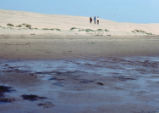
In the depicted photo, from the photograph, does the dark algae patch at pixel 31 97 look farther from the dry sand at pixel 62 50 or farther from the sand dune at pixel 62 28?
the sand dune at pixel 62 28

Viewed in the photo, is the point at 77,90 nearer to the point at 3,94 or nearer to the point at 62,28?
the point at 3,94

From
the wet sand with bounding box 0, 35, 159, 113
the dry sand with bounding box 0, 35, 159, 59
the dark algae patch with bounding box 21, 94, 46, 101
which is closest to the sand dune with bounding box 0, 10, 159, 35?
the dry sand with bounding box 0, 35, 159, 59

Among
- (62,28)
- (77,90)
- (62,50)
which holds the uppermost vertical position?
(62,28)

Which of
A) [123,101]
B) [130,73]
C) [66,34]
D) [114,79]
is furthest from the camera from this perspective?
[66,34]

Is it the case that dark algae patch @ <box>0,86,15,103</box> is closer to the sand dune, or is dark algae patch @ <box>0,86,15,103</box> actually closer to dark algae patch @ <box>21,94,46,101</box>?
dark algae patch @ <box>21,94,46,101</box>

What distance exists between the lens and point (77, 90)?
4.79m

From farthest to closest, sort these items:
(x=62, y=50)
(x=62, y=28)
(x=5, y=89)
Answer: (x=62, y=28), (x=62, y=50), (x=5, y=89)

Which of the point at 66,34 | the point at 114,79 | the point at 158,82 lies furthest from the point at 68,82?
the point at 66,34

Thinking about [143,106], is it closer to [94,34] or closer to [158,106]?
[158,106]

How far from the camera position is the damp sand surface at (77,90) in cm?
378

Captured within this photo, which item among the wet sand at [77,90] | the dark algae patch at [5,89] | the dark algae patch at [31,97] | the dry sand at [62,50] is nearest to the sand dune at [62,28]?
the dry sand at [62,50]

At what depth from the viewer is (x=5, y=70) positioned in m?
6.59

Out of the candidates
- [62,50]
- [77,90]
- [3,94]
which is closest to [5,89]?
[3,94]

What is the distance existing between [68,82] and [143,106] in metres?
1.75
